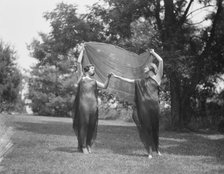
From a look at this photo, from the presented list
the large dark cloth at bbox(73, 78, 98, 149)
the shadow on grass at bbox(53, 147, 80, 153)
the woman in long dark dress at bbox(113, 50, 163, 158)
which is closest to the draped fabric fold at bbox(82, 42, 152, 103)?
the woman in long dark dress at bbox(113, 50, 163, 158)

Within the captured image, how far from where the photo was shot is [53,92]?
2591 inches

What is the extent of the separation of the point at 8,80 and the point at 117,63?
1315 inches

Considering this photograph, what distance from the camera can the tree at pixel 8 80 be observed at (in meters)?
47.1

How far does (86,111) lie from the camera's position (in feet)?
43.4

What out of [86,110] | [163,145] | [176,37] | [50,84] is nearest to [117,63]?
[86,110]

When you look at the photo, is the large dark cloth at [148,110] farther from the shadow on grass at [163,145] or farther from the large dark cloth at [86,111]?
the large dark cloth at [86,111]

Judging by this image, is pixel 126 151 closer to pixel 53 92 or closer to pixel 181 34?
pixel 181 34

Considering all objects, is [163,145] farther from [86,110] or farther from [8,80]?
[8,80]

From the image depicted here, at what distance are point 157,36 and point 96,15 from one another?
4006 mm

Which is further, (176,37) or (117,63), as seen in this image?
(176,37)

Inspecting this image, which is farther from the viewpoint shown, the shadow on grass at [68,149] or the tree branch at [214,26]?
the tree branch at [214,26]

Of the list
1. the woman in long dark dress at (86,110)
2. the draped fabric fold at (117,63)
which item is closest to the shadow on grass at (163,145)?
the woman in long dark dress at (86,110)

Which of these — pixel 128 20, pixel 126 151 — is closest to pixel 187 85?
pixel 128 20

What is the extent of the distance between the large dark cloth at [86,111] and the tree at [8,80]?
3467cm
